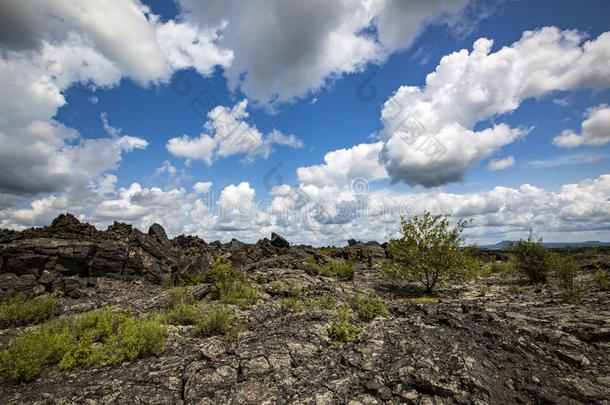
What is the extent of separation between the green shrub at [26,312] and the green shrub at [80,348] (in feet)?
12.9

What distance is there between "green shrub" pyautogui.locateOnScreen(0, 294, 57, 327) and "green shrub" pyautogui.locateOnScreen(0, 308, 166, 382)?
3918mm

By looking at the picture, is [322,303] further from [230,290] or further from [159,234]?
[159,234]

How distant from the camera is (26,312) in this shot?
→ 15.6 meters

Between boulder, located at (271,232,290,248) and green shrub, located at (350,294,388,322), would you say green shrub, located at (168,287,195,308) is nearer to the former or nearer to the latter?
green shrub, located at (350,294,388,322)

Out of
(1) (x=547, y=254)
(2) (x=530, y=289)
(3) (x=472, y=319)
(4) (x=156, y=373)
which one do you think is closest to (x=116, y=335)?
(4) (x=156, y=373)

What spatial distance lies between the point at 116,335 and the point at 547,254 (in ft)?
97.7

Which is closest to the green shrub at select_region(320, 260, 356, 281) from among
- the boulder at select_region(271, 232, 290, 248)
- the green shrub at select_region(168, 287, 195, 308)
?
the green shrub at select_region(168, 287, 195, 308)

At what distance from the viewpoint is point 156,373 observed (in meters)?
9.79

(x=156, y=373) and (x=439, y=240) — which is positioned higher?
(x=439, y=240)

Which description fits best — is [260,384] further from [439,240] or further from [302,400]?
[439,240]

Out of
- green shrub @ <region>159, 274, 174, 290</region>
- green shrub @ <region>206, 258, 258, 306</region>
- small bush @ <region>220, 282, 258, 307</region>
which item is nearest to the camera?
small bush @ <region>220, 282, 258, 307</region>

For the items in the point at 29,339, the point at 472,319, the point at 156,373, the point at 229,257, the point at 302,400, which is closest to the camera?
the point at 302,400

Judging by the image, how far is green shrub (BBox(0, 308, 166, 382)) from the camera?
9.91 metres

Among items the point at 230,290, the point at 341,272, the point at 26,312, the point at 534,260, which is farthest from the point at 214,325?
the point at 534,260
